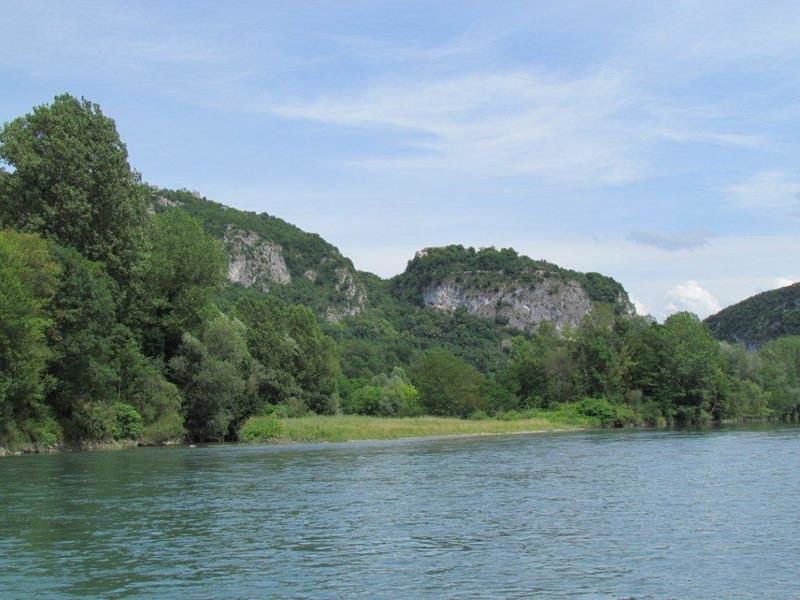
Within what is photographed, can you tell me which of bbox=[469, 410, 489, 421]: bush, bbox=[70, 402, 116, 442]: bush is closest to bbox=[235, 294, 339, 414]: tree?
bbox=[469, 410, 489, 421]: bush

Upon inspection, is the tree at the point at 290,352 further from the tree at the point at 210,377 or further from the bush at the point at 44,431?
the bush at the point at 44,431

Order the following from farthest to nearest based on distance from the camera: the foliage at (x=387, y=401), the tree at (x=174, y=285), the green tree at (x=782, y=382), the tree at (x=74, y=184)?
the green tree at (x=782, y=382)
the foliage at (x=387, y=401)
the tree at (x=174, y=285)
the tree at (x=74, y=184)

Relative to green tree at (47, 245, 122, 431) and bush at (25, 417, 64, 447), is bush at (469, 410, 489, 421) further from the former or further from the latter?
bush at (25, 417, 64, 447)

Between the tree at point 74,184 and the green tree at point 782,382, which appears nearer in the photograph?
the tree at point 74,184

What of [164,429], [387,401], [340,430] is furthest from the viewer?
[387,401]

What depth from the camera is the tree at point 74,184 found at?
63312 millimetres

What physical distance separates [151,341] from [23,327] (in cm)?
2135

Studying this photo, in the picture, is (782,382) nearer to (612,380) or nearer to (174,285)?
(612,380)

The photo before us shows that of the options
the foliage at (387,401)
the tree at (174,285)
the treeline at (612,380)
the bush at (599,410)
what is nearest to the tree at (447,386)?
the treeline at (612,380)

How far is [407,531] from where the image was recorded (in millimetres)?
22828

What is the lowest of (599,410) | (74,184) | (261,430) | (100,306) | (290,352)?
(599,410)

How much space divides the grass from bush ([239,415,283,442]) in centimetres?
27

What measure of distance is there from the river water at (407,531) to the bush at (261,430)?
2980cm

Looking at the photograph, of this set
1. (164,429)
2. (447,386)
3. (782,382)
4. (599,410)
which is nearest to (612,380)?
(599,410)
